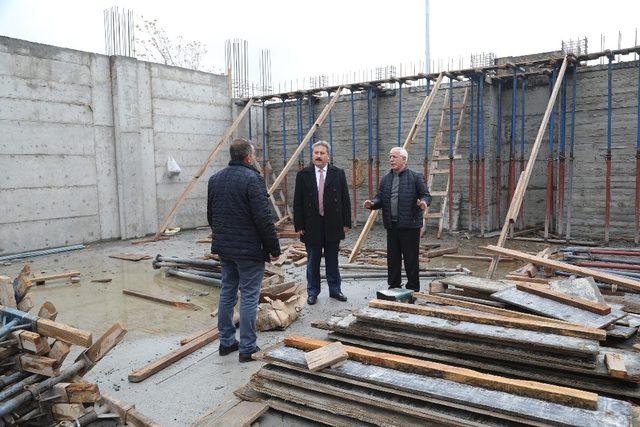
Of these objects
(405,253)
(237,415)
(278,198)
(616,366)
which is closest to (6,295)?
(237,415)

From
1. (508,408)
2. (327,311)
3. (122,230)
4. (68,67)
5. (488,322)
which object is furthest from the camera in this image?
(122,230)

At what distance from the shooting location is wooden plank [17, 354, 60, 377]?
8.95 ft

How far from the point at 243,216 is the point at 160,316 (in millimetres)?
2030

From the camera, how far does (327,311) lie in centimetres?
484

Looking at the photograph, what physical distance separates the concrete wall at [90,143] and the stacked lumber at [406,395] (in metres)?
7.46

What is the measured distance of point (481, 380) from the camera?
2.52 m

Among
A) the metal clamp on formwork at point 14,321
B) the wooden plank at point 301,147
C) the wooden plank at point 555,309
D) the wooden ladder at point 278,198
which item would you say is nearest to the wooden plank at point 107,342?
the metal clamp on formwork at point 14,321

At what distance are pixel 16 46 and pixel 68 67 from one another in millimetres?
891

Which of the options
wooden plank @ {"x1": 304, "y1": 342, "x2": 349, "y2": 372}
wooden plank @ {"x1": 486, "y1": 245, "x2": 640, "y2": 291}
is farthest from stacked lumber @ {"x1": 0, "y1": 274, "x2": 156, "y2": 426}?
wooden plank @ {"x1": 486, "y1": 245, "x2": 640, "y2": 291}

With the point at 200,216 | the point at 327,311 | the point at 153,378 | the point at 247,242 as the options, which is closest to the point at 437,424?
the point at 247,242

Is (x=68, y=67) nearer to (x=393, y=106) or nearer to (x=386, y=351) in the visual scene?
(x=393, y=106)

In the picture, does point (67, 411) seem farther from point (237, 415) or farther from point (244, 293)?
point (244, 293)

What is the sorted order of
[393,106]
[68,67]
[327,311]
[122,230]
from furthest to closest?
[393,106]
[122,230]
[68,67]
[327,311]

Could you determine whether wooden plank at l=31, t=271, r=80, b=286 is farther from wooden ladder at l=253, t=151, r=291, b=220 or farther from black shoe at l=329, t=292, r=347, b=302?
wooden ladder at l=253, t=151, r=291, b=220
